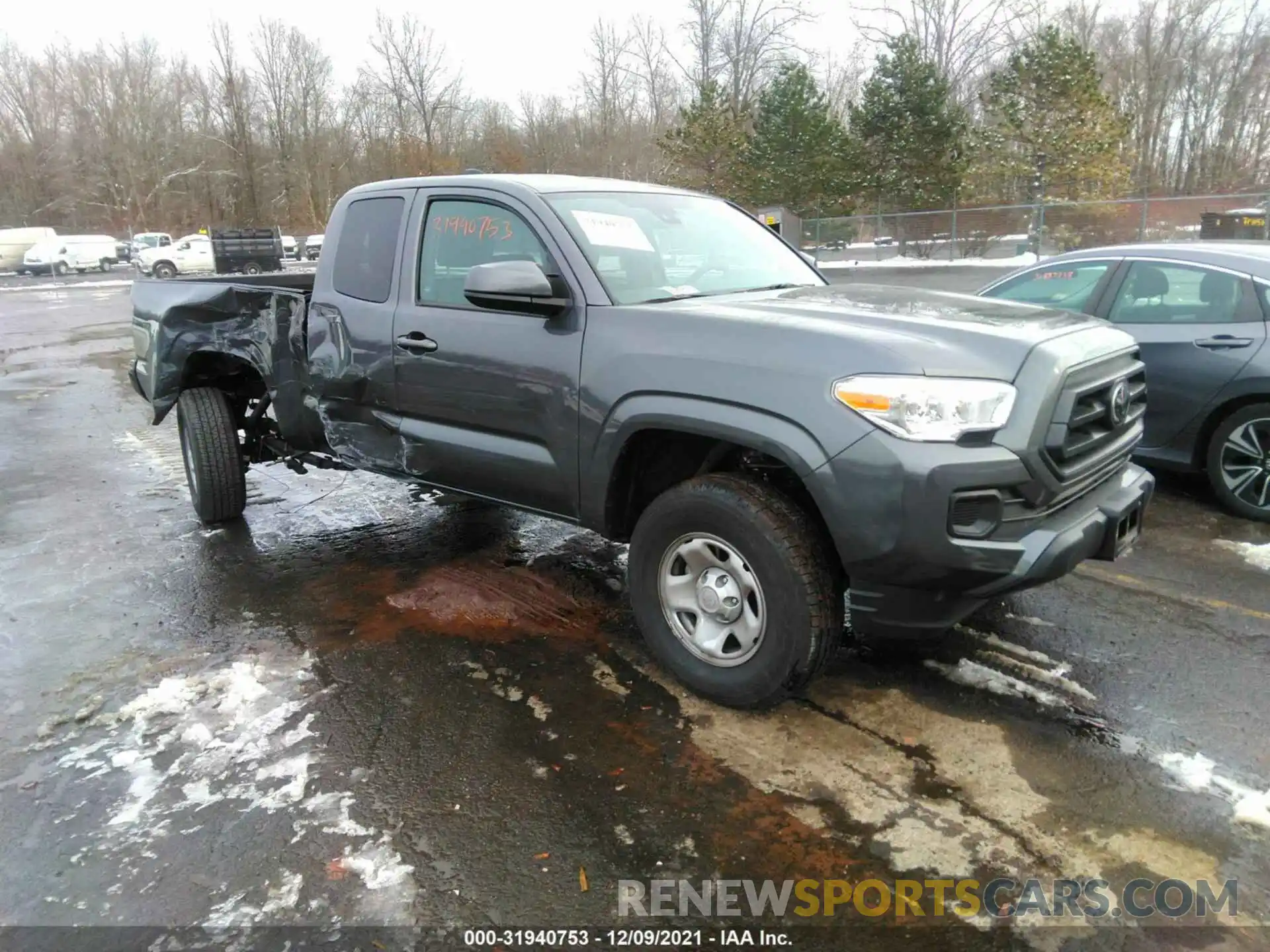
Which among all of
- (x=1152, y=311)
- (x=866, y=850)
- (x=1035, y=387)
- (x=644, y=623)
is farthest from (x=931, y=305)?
(x=1152, y=311)

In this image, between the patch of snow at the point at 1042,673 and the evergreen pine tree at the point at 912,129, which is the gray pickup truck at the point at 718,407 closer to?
the patch of snow at the point at 1042,673

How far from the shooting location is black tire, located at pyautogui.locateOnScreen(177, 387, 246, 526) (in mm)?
5371

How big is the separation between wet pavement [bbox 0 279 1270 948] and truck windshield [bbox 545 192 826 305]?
159cm

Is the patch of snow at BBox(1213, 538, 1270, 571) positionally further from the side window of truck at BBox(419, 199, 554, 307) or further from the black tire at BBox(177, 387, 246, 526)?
the black tire at BBox(177, 387, 246, 526)

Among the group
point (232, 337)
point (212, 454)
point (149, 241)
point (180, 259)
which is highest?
point (149, 241)

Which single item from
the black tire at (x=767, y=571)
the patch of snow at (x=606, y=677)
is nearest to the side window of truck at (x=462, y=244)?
the black tire at (x=767, y=571)

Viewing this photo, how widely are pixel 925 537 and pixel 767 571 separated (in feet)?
1.84

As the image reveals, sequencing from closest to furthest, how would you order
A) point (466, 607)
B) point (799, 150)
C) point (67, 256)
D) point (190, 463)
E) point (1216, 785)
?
1. point (1216, 785)
2. point (466, 607)
3. point (190, 463)
4. point (799, 150)
5. point (67, 256)

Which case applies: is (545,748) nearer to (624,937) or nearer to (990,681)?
(624,937)

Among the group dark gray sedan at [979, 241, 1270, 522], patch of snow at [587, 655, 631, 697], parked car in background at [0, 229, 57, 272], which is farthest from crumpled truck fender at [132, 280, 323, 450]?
parked car in background at [0, 229, 57, 272]

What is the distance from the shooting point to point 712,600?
321 cm

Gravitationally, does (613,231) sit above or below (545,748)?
above

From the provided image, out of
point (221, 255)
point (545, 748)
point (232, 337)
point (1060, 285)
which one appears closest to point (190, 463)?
point (232, 337)

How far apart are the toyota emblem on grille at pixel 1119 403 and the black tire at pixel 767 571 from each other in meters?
1.12
